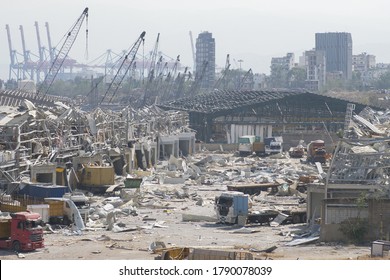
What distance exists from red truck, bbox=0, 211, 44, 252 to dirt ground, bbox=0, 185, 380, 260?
0.16 meters

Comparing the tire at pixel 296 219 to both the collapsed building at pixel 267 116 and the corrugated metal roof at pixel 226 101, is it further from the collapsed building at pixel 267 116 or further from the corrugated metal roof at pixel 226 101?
A: the corrugated metal roof at pixel 226 101

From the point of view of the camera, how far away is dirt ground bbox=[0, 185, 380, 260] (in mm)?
18406

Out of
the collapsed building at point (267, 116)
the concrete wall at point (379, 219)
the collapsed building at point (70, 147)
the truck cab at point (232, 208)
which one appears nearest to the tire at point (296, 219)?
the truck cab at point (232, 208)

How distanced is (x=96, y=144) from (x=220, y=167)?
24.2 feet

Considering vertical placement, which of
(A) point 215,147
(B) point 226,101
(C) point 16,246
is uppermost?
(B) point 226,101

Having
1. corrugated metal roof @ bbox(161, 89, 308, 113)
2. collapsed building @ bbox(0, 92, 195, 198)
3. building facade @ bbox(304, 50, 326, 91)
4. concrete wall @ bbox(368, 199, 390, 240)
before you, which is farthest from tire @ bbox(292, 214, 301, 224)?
building facade @ bbox(304, 50, 326, 91)

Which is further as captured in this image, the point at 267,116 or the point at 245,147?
the point at 267,116

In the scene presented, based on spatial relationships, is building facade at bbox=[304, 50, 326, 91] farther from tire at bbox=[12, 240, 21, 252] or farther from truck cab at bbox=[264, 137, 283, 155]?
tire at bbox=[12, 240, 21, 252]

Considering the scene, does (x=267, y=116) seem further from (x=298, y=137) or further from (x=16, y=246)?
(x=16, y=246)

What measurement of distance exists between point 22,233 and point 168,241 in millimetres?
3030

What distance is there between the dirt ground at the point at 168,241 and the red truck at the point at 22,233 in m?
0.16

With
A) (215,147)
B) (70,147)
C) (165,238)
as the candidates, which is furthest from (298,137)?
(165,238)

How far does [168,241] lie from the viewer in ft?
68.4

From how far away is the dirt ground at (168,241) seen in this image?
18.4 meters
